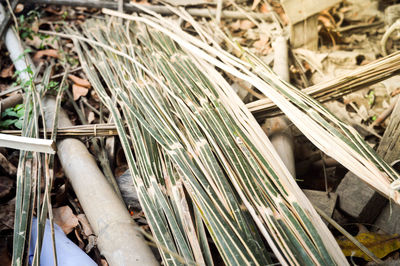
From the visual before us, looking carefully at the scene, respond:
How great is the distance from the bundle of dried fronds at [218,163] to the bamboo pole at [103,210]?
0.09m

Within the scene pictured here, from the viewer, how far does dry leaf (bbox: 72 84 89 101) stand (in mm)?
2031

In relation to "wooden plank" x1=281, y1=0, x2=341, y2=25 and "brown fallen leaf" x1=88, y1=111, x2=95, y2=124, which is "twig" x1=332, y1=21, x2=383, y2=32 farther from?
"brown fallen leaf" x1=88, y1=111, x2=95, y2=124

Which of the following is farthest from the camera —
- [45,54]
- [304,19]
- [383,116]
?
[45,54]

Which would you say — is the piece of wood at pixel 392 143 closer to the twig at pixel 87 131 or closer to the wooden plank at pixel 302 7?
the wooden plank at pixel 302 7

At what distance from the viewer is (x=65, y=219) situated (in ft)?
4.52

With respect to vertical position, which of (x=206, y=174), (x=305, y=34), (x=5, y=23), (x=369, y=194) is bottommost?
(x=369, y=194)

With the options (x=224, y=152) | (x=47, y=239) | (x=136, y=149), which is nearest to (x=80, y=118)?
(x=136, y=149)

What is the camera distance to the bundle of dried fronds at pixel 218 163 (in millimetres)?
1002

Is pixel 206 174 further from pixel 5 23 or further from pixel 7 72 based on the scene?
pixel 5 23

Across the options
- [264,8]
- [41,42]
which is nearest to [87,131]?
[41,42]

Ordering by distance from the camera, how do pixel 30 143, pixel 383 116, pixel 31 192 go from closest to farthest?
pixel 30 143, pixel 31 192, pixel 383 116

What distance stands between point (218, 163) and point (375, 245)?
2.25 feet

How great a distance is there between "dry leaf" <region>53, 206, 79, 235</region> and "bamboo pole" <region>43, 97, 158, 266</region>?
10cm

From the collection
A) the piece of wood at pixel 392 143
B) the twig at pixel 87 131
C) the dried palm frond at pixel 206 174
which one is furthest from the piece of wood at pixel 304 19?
the twig at pixel 87 131
